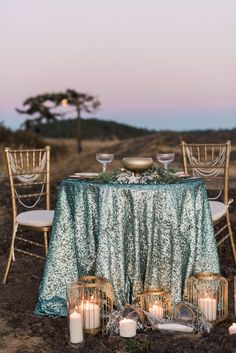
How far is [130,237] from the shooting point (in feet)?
10.8

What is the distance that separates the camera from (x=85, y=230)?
3.37 metres

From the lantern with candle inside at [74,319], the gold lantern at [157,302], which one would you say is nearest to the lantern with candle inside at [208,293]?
the gold lantern at [157,302]

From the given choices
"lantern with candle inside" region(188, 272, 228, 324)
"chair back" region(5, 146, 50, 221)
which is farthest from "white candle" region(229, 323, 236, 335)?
"chair back" region(5, 146, 50, 221)

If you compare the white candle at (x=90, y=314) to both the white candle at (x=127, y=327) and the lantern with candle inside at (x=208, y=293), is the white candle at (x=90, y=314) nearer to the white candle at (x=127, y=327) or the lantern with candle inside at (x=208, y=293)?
the white candle at (x=127, y=327)

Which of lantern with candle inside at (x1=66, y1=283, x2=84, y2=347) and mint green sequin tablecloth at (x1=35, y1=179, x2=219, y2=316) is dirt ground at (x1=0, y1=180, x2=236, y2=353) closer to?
lantern with candle inside at (x1=66, y1=283, x2=84, y2=347)

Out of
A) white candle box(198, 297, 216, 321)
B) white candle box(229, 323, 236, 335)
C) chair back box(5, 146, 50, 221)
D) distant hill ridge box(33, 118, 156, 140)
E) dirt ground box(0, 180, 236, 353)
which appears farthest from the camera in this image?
distant hill ridge box(33, 118, 156, 140)

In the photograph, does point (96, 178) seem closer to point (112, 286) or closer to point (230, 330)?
point (112, 286)

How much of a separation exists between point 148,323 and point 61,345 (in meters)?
0.52

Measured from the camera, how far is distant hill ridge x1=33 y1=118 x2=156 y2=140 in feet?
125

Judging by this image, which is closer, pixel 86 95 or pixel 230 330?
pixel 230 330

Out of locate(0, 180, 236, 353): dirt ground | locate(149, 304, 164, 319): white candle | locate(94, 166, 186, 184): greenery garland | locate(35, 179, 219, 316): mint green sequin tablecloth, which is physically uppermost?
locate(94, 166, 186, 184): greenery garland

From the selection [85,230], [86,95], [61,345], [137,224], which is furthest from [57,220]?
[86,95]

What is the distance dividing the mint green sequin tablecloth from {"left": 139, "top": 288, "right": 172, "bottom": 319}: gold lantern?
102 millimetres

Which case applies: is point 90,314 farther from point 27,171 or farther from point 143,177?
point 27,171
